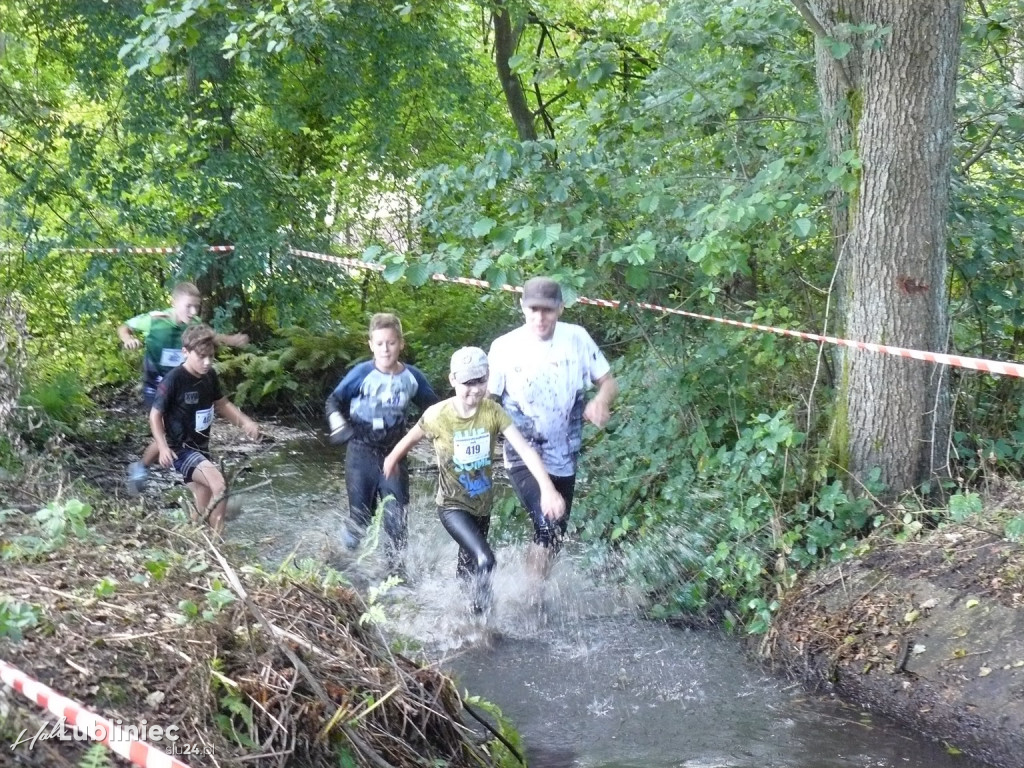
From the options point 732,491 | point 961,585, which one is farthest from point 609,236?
point 961,585

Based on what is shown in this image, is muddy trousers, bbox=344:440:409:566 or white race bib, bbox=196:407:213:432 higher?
white race bib, bbox=196:407:213:432

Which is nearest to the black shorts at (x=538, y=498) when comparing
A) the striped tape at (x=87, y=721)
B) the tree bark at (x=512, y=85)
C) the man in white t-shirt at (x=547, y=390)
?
the man in white t-shirt at (x=547, y=390)

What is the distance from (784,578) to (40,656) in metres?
4.59

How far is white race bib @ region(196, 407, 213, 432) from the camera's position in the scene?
26.1 feet

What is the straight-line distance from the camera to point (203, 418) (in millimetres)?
7988

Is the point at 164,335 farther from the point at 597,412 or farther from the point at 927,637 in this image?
the point at 927,637

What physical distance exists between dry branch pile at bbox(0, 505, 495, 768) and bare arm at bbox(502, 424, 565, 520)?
2099 mm

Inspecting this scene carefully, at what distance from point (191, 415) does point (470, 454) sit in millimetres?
2283

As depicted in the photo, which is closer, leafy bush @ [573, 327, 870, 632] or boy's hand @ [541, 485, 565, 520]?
boy's hand @ [541, 485, 565, 520]

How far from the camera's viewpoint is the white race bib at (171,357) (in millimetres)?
8820

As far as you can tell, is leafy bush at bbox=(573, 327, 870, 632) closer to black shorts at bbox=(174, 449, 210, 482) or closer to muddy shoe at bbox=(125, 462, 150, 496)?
black shorts at bbox=(174, 449, 210, 482)

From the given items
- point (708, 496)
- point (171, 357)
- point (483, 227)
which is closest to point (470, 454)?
point (483, 227)

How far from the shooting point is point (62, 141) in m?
12.4

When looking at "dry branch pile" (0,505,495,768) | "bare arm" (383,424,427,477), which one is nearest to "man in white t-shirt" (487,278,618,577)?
"bare arm" (383,424,427,477)
